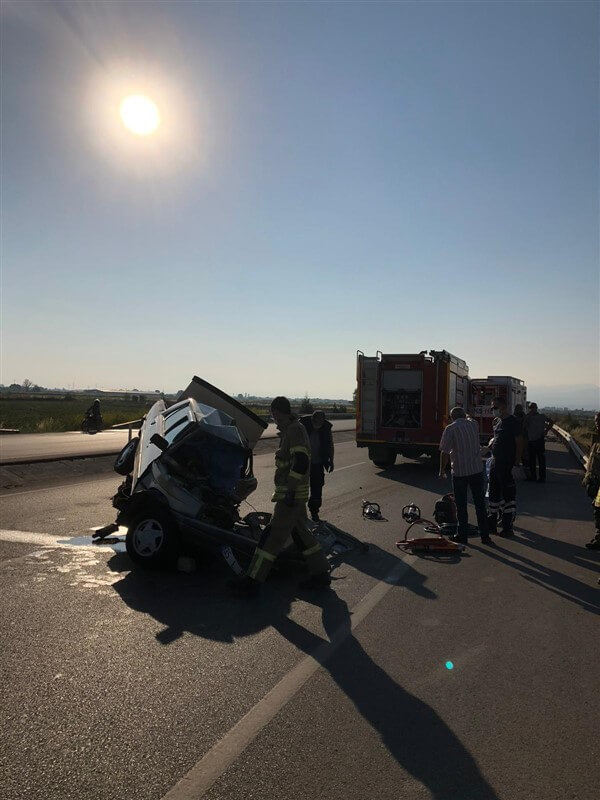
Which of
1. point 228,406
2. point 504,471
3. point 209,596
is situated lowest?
point 209,596

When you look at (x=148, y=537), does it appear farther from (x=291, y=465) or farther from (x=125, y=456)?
(x=125, y=456)

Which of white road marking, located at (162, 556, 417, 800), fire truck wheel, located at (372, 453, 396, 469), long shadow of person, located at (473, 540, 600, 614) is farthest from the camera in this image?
fire truck wheel, located at (372, 453, 396, 469)

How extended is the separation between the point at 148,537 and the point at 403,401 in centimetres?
1289

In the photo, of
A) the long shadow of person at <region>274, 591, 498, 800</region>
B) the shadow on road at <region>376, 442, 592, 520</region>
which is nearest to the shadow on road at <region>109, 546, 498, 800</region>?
the long shadow of person at <region>274, 591, 498, 800</region>

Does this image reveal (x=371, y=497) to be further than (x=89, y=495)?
Yes

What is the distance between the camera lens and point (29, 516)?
9.76 metres

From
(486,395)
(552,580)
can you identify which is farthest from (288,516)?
(486,395)

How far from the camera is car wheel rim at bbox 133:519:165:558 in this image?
6.83 metres

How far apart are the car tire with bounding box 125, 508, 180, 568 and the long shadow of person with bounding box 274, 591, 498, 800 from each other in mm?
1931

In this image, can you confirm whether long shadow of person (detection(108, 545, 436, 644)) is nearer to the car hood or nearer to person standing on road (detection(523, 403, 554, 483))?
the car hood

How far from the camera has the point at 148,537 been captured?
6.88 metres

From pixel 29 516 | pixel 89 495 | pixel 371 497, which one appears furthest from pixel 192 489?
pixel 371 497

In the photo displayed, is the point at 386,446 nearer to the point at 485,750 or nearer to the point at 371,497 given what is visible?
the point at 371,497

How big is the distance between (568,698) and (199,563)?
4.33 metres
